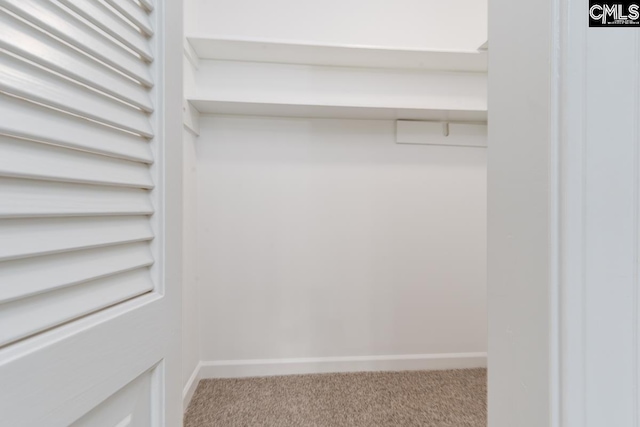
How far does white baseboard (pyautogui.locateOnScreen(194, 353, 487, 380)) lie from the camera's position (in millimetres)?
1698

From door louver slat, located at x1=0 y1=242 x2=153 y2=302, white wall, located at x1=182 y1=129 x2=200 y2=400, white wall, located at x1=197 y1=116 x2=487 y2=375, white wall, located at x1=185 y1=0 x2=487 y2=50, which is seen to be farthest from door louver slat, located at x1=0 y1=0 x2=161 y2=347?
white wall, located at x1=185 y1=0 x2=487 y2=50

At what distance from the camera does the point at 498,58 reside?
50 centimetres

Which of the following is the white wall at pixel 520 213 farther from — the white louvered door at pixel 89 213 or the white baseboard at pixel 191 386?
the white baseboard at pixel 191 386

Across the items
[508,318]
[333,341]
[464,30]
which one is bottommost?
[333,341]

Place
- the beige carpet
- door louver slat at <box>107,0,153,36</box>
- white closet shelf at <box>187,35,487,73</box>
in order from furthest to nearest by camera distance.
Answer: white closet shelf at <box>187,35,487,73</box>, the beige carpet, door louver slat at <box>107,0,153,36</box>

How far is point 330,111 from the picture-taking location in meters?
1.66

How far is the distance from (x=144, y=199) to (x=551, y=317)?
28.0 inches

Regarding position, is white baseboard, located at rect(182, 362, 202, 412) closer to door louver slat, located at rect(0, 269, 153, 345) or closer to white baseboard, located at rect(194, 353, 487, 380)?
white baseboard, located at rect(194, 353, 487, 380)

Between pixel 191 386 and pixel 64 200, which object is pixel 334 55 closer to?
pixel 64 200

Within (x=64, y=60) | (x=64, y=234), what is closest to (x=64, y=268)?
(x=64, y=234)

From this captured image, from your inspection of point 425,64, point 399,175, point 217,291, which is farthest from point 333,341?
point 425,64

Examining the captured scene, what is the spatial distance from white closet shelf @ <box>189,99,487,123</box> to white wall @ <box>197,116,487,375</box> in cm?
6

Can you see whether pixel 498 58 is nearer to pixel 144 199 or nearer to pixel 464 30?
pixel 144 199

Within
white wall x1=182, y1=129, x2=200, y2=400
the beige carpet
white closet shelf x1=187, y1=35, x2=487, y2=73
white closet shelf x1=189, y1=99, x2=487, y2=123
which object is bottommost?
the beige carpet
